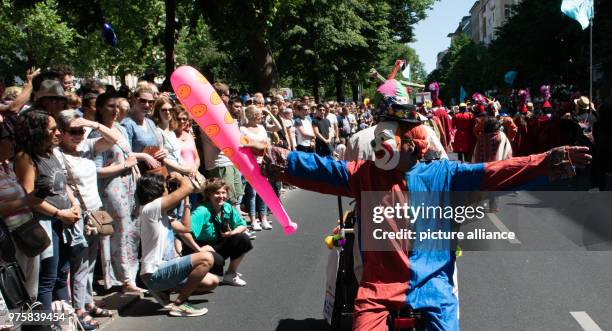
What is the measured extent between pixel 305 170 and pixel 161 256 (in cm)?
299

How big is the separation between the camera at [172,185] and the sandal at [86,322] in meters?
1.56

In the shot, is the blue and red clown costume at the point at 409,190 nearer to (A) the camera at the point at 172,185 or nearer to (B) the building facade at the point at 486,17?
(A) the camera at the point at 172,185

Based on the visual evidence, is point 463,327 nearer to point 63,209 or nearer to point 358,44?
point 63,209

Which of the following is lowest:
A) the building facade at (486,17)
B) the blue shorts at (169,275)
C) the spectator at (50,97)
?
the blue shorts at (169,275)

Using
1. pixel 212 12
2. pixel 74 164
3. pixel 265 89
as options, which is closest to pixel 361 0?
pixel 265 89

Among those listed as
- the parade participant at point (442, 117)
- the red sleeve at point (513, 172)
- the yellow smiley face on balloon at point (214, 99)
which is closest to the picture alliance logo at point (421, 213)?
the red sleeve at point (513, 172)

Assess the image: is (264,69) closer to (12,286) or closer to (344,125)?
(344,125)

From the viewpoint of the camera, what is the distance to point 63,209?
542 centimetres

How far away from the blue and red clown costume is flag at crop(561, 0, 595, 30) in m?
15.4

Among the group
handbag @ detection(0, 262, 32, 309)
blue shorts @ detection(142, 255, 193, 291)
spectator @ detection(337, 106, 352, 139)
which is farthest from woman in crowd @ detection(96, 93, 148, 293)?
spectator @ detection(337, 106, 352, 139)

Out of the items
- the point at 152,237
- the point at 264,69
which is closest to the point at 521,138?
the point at 264,69

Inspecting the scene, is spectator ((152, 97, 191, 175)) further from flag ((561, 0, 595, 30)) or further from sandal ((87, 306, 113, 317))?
flag ((561, 0, 595, 30))

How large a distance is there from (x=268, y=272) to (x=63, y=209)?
10.1ft

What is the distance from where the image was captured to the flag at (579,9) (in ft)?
59.4
